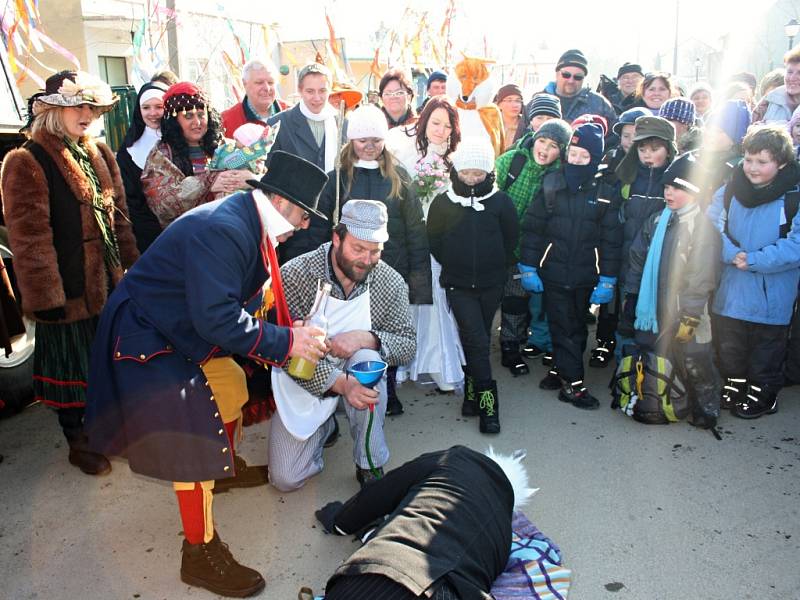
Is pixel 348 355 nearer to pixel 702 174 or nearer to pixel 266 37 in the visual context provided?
pixel 702 174

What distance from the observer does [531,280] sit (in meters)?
4.48

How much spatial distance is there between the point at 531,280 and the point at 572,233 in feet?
1.36

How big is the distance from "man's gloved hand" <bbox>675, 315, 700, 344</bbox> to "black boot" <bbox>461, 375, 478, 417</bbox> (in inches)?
51.3

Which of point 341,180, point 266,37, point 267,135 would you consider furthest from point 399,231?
point 266,37

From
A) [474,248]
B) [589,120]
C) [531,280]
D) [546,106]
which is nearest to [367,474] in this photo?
[474,248]

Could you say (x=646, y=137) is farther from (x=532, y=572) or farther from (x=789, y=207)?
(x=532, y=572)

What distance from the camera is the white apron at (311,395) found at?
328 centimetres

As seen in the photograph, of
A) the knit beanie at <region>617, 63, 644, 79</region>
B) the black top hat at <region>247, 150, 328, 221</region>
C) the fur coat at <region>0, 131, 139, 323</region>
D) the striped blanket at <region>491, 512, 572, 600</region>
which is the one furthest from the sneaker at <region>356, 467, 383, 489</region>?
the knit beanie at <region>617, 63, 644, 79</region>

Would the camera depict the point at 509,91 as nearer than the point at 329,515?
No

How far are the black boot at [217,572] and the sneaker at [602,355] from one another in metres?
3.14

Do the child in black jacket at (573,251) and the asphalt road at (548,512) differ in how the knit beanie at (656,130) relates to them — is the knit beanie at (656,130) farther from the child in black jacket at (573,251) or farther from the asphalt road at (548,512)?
the asphalt road at (548,512)

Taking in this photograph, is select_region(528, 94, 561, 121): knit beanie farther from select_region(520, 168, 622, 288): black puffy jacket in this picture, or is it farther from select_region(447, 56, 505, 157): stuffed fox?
select_region(520, 168, 622, 288): black puffy jacket

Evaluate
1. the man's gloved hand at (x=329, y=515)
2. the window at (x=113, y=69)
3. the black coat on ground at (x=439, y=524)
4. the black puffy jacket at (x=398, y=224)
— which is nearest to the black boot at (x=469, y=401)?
the black puffy jacket at (x=398, y=224)

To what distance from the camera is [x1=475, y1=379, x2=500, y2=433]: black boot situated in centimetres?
401
